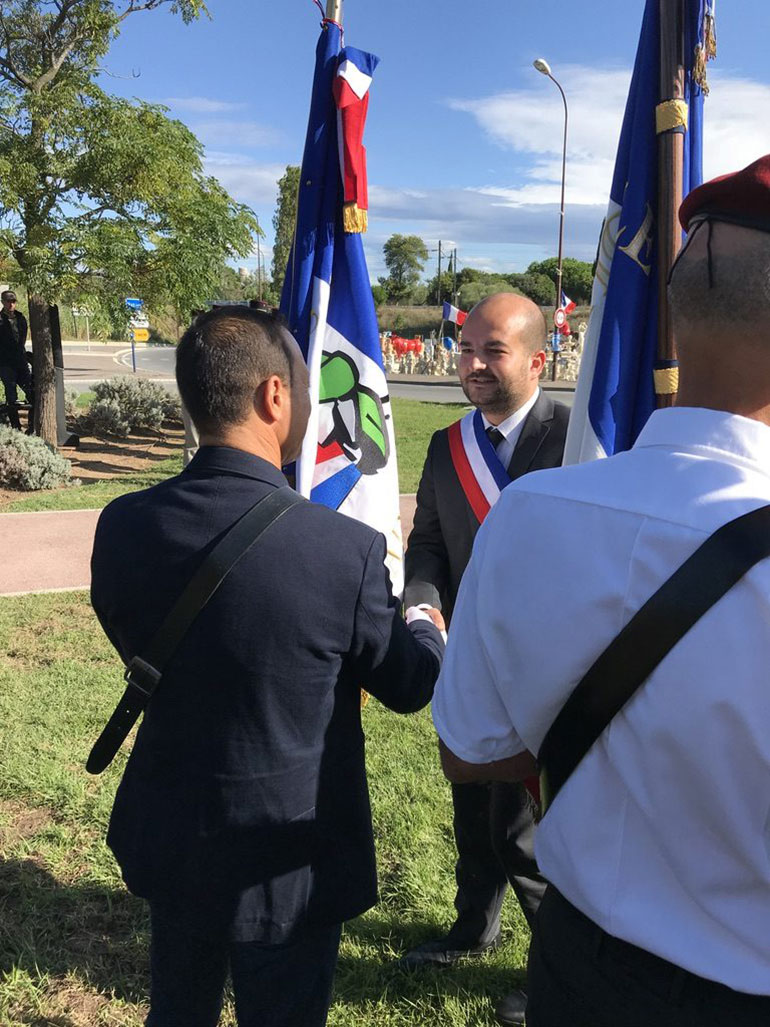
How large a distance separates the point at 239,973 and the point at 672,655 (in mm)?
1370

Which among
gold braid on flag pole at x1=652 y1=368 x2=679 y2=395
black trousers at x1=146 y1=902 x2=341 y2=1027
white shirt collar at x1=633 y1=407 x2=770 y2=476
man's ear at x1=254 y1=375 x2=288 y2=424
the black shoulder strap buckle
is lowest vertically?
black trousers at x1=146 y1=902 x2=341 y2=1027

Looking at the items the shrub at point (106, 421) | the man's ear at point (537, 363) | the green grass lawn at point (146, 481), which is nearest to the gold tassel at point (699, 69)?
the man's ear at point (537, 363)

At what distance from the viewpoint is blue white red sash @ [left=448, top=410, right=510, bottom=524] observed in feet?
8.92

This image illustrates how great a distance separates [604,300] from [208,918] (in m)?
2.07

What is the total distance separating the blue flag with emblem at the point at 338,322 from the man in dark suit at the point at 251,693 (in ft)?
4.41

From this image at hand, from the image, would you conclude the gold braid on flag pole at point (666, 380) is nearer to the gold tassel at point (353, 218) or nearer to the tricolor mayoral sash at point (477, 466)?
the tricolor mayoral sash at point (477, 466)

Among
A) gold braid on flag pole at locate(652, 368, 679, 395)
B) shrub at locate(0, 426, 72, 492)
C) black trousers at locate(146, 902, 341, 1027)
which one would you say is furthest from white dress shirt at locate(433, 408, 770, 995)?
shrub at locate(0, 426, 72, 492)

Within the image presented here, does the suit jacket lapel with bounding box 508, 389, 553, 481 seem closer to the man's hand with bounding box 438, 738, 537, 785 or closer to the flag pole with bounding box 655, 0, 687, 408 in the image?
the flag pole with bounding box 655, 0, 687, 408

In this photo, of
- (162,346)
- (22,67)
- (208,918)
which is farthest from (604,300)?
(162,346)

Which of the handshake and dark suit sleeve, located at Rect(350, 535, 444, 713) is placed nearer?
dark suit sleeve, located at Rect(350, 535, 444, 713)

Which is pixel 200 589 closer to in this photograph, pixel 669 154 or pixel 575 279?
pixel 669 154

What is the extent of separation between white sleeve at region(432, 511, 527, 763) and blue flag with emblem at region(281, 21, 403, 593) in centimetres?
182

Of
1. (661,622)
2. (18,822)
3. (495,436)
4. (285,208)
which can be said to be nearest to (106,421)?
(18,822)

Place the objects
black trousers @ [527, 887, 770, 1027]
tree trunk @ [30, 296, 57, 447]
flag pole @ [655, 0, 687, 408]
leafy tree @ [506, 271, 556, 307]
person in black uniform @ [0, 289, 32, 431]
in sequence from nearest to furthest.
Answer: black trousers @ [527, 887, 770, 1027], flag pole @ [655, 0, 687, 408], tree trunk @ [30, 296, 57, 447], person in black uniform @ [0, 289, 32, 431], leafy tree @ [506, 271, 556, 307]
